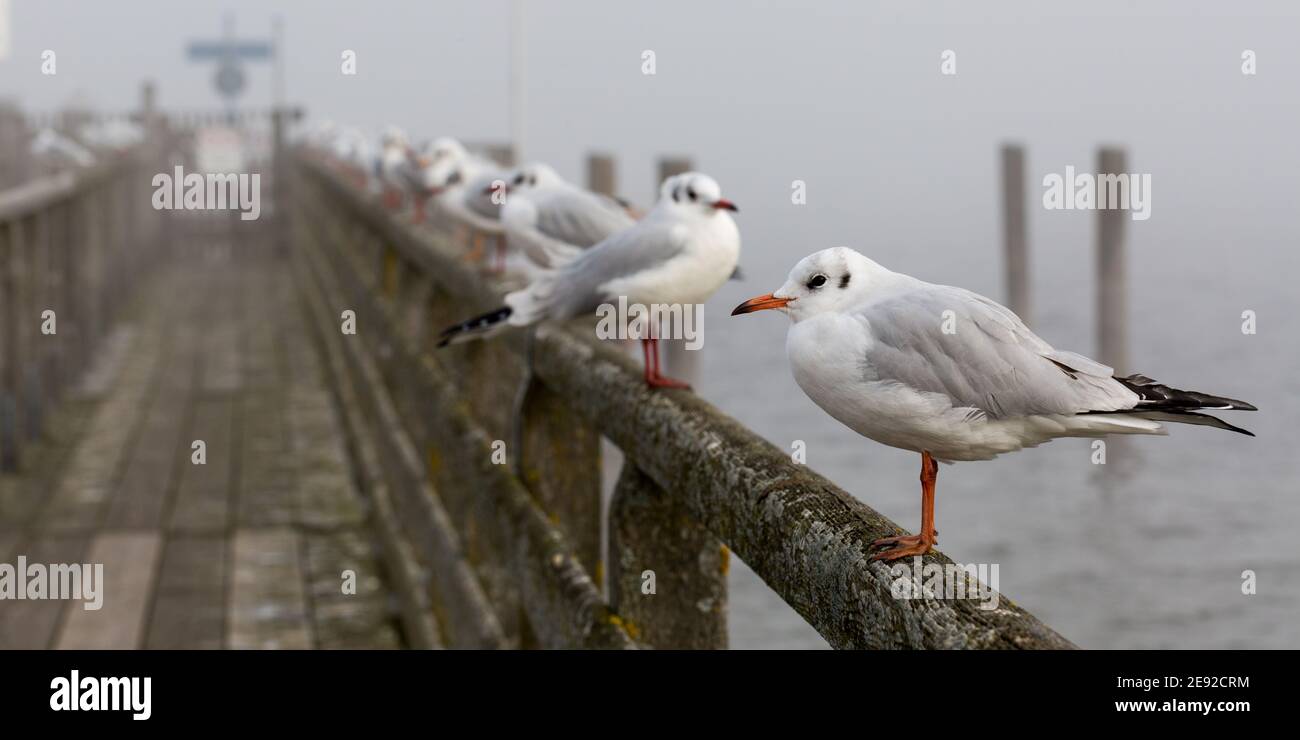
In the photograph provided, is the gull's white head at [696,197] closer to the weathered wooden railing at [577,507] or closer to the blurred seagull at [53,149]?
the weathered wooden railing at [577,507]

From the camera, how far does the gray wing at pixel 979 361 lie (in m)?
1.95

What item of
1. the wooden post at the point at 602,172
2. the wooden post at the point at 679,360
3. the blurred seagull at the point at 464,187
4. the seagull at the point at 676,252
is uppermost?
the wooden post at the point at 602,172

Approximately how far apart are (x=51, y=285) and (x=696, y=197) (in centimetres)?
840

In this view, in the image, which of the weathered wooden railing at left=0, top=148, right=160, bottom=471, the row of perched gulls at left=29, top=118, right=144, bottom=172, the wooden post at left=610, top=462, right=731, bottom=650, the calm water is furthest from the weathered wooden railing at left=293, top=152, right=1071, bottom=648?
the row of perched gulls at left=29, top=118, right=144, bottom=172

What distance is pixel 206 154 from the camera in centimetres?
2853

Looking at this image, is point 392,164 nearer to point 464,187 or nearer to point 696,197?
point 464,187

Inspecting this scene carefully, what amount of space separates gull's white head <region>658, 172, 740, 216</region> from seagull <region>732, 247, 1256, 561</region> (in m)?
1.09

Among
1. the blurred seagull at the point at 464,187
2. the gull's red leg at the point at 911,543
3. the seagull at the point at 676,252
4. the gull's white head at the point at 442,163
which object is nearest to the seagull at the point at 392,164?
the gull's white head at the point at 442,163

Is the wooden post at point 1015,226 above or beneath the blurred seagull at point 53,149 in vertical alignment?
beneath

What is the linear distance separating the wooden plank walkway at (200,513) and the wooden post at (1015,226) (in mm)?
8618

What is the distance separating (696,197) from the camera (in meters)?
3.21

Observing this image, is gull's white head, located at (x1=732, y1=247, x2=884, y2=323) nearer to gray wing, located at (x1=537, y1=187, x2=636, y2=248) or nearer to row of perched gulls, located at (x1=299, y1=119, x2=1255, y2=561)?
row of perched gulls, located at (x1=299, y1=119, x2=1255, y2=561)

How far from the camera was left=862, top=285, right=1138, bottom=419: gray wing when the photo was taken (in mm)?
1948
